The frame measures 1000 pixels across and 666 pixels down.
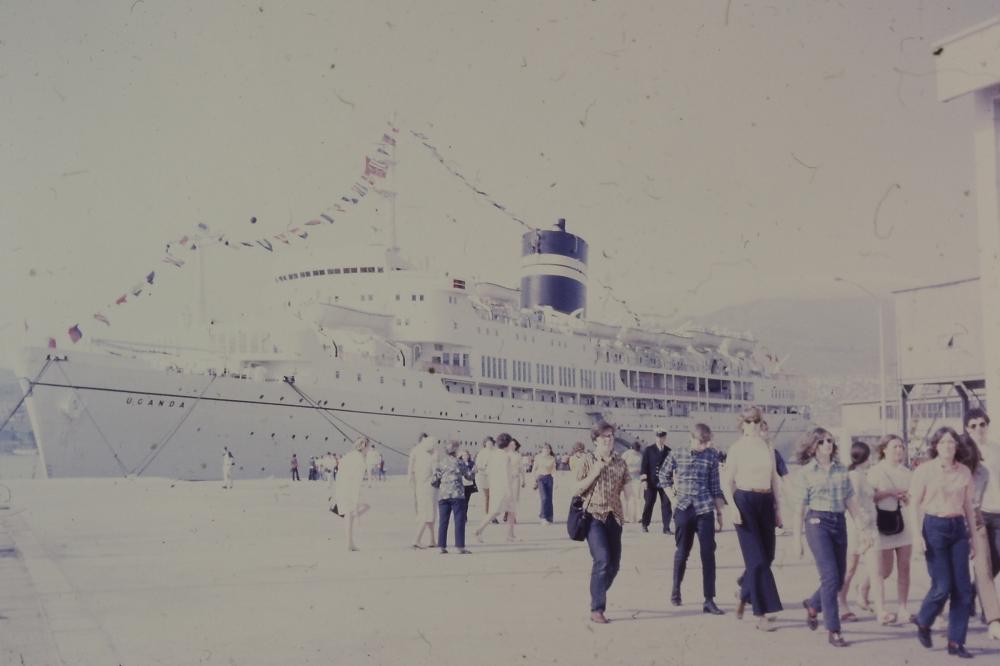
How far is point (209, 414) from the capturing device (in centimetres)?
2495

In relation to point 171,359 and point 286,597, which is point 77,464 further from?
point 286,597

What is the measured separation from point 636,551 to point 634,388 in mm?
35641

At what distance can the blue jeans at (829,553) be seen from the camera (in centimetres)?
530

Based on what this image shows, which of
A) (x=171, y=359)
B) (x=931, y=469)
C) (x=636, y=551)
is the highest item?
(x=171, y=359)

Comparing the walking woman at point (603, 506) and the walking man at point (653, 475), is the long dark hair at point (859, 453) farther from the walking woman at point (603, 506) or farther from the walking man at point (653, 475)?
the walking man at point (653, 475)

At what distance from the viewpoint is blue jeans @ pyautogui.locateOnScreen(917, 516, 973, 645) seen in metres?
5.07

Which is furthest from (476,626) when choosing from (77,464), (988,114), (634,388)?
(634,388)

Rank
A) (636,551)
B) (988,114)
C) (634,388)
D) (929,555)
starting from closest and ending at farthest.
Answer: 1. (929,555)
2. (988,114)
3. (636,551)
4. (634,388)

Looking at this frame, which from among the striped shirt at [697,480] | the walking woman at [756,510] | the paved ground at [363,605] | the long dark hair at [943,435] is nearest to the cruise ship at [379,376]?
the paved ground at [363,605]

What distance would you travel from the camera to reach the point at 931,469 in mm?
5371

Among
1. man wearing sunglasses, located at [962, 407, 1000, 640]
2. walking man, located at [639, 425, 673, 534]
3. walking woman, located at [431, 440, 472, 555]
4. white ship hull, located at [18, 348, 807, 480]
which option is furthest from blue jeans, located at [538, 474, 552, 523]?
white ship hull, located at [18, 348, 807, 480]

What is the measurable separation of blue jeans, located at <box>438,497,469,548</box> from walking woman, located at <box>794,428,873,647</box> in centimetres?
475

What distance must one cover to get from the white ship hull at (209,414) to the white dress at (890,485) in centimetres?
2157

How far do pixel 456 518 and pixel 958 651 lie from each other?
228 inches
